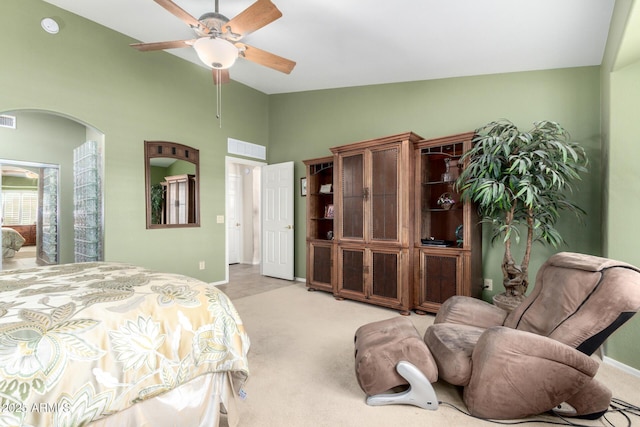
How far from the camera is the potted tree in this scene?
8.82ft

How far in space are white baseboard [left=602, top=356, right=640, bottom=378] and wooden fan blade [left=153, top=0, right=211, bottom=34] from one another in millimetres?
4165

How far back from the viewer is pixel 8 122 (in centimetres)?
479

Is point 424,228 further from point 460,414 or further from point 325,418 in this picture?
point 325,418

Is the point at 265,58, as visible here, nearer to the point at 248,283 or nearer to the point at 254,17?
the point at 254,17

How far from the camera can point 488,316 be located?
7.36 ft

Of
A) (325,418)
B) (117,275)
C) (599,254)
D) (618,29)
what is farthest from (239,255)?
(618,29)

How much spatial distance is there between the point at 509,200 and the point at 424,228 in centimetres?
106

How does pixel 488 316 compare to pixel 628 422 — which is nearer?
pixel 628 422

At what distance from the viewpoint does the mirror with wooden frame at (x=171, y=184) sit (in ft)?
13.3

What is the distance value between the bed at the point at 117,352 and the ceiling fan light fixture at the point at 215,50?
1780 millimetres

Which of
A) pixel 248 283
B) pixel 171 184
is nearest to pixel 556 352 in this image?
pixel 248 283

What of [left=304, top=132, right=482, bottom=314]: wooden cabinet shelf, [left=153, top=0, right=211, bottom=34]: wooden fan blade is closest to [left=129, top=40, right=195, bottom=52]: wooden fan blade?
[left=153, top=0, right=211, bottom=34]: wooden fan blade

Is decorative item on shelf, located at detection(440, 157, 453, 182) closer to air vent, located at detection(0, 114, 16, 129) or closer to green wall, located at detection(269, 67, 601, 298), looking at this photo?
green wall, located at detection(269, 67, 601, 298)

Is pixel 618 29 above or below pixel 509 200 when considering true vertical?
above
